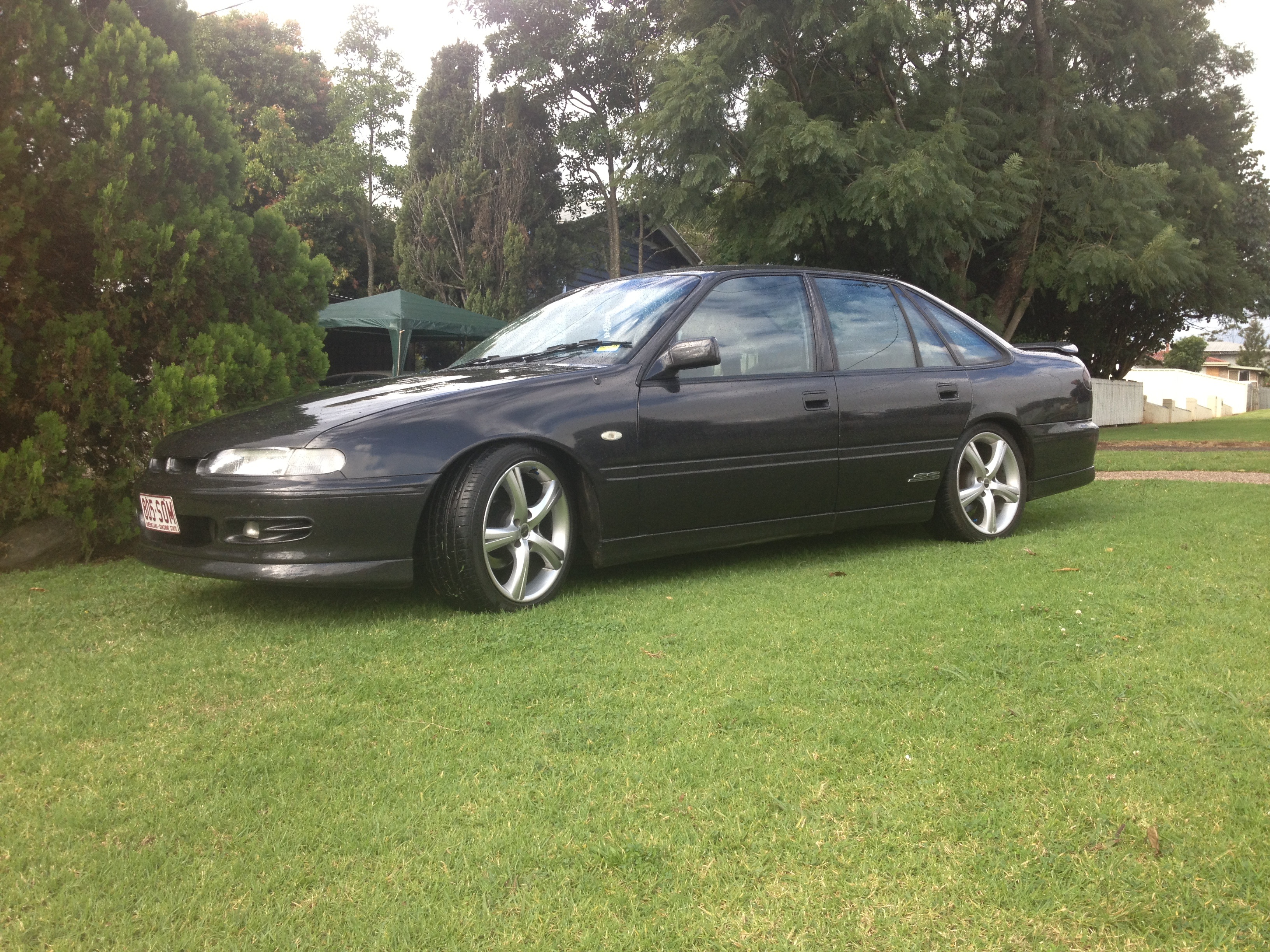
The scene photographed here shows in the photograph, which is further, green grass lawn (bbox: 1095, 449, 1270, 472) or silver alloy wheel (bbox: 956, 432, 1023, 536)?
green grass lawn (bbox: 1095, 449, 1270, 472)

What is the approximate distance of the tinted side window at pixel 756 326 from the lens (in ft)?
15.6

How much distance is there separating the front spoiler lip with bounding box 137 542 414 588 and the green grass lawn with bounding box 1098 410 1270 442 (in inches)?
555

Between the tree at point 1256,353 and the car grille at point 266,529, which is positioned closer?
the car grille at point 266,529

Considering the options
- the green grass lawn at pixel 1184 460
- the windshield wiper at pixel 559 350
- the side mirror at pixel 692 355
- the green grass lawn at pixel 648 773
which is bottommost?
the green grass lawn at pixel 1184 460

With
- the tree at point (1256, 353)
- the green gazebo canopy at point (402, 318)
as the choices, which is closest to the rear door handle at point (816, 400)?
the green gazebo canopy at point (402, 318)

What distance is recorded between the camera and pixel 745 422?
184 inches

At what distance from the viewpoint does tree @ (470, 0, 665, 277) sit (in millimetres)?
26125

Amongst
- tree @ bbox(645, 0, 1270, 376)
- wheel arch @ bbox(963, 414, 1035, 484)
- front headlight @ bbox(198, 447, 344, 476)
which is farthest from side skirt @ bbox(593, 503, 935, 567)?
tree @ bbox(645, 0, 1270, 376)

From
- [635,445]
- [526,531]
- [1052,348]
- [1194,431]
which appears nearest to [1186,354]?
[1194,431]

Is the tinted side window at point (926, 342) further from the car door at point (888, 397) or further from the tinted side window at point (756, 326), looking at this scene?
the tinted side window at point (756, 326)

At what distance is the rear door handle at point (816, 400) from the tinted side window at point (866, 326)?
25cm

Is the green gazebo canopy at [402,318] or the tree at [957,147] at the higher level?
the tree at [957,147]

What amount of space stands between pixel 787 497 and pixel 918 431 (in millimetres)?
965

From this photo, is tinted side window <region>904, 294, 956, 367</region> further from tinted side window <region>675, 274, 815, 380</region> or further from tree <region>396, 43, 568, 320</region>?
tree <region>396, 43, 568, 320</region>
